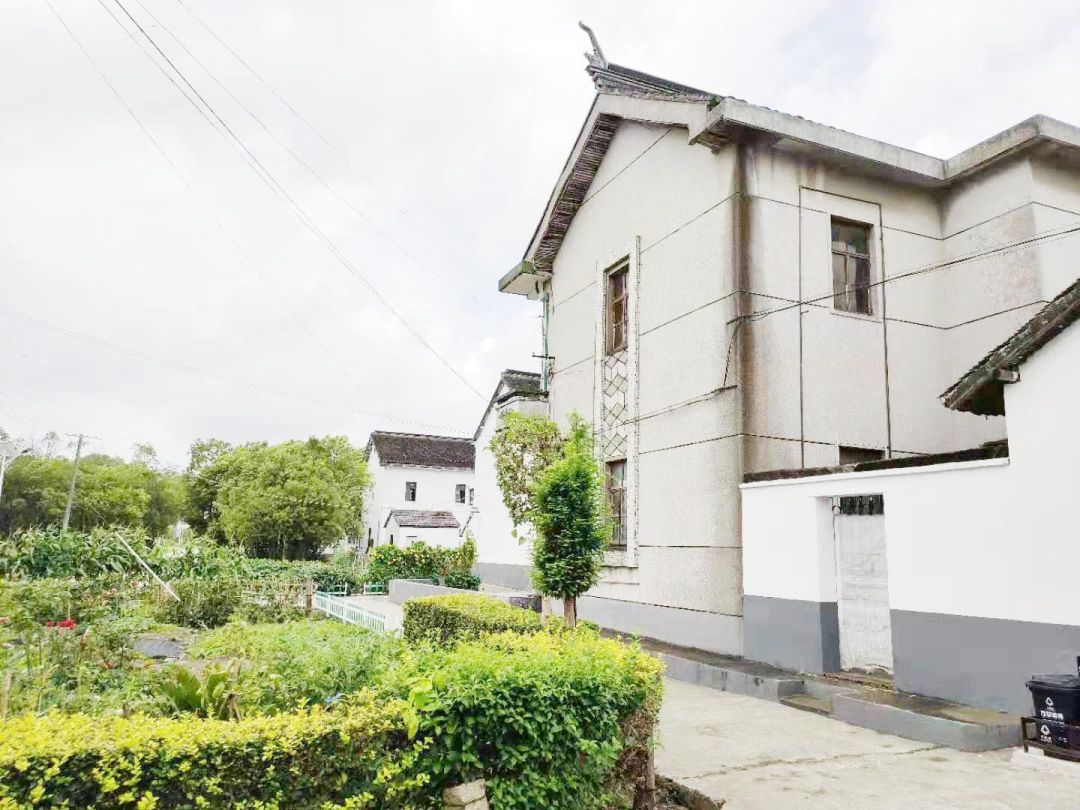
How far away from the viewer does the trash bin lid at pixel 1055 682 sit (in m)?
6.08

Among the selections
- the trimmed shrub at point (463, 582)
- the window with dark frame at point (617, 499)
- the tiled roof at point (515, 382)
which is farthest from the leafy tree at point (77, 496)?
the window with dark frame at point (617, 499)

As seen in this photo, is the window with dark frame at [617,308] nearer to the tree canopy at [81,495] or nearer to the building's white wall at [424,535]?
the building's white wall at [424,535]

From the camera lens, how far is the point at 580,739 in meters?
4.47

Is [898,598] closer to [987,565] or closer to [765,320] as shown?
[987,565]

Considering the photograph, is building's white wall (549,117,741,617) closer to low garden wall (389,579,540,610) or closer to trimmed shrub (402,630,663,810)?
low garden wall (389,579,540,610)

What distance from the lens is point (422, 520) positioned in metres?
41.2

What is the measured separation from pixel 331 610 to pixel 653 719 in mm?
13970

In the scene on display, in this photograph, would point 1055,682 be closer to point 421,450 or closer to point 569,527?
point 569,527

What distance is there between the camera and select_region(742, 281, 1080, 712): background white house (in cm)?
710

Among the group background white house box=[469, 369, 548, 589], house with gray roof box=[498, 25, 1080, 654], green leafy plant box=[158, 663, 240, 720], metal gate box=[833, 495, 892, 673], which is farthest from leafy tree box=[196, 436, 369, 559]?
green leafy plant box=[158, 663, 240, 720]

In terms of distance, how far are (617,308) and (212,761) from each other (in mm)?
12812

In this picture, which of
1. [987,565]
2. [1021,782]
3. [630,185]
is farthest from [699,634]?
[630,185]

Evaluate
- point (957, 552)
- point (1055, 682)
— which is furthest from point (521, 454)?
point (1055, 682)

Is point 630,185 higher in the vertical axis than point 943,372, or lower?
higher
